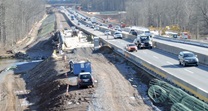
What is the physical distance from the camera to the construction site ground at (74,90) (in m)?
30.0

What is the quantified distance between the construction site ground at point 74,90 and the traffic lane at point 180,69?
300 centimetres

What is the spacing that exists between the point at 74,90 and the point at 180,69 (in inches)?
431

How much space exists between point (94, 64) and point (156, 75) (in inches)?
609

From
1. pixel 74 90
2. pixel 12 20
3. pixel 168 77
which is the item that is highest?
pixel 12 20

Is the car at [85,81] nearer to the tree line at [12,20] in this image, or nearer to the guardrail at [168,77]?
the guardrail at [168,77]

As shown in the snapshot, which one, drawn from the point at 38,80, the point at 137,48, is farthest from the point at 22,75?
the point at 137,48

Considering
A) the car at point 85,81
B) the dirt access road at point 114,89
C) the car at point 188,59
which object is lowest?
the dirt access road at point 114,89

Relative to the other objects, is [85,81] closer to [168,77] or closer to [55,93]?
[55,93]

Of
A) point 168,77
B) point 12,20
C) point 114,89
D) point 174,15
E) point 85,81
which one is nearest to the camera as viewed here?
point 168,77

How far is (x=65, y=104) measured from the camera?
31016mm

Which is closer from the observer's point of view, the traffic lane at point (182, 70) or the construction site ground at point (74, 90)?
the construction site ground at point (74, 90)

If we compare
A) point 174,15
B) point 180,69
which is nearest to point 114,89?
point 180,69

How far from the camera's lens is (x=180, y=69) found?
3950cm

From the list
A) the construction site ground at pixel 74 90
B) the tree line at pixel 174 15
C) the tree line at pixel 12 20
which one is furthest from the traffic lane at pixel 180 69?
the tree line at pixel 12 20
